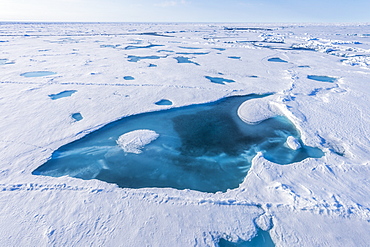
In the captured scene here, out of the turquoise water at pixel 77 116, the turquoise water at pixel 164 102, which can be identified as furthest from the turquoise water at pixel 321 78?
the turquoise water at pixel 77 116

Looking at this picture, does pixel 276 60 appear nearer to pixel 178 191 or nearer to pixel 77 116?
pixel 77 116

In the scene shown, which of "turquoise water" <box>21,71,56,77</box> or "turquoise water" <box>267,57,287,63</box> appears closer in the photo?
"turquoise water" <box>21,71,56,77</box>

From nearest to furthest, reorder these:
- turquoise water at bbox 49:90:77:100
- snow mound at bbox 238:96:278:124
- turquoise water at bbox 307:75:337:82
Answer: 1. snow mound at bbox 238:96:278:124
2. turquoise water at bbox 49:90:77:100
3. turquoise water at bbox 307:75:337:82

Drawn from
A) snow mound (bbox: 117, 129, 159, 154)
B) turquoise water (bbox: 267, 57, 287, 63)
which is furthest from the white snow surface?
turquoise water (bbox: 267, 57, 287, 63)

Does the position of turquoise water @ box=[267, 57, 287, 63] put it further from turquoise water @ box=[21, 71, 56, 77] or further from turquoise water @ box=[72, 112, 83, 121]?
turquoise water @ box=[21, 71, 56, 77]

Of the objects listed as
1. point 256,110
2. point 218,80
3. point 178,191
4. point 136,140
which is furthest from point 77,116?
point 218,80

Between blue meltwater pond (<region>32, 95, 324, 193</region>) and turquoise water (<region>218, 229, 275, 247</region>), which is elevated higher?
turquoise water (<region>218, 229, 275, 247</region>)
